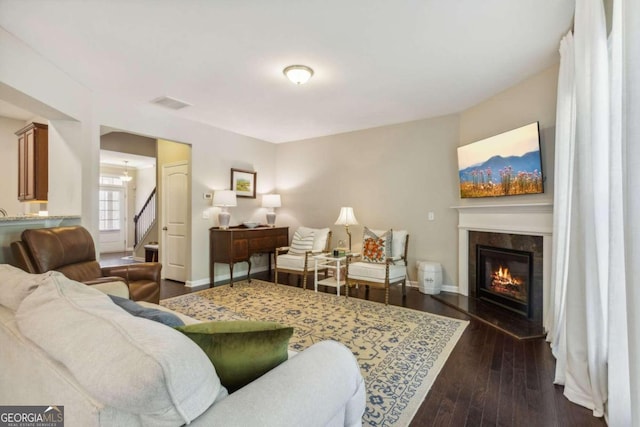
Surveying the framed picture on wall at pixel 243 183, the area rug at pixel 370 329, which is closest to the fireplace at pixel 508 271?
the area rug at pixel 370 329

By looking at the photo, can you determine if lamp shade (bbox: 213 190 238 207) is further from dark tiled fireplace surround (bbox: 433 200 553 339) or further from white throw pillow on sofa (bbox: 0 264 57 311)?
white throw pillow on sofa (bbox: 0 264 57 311)

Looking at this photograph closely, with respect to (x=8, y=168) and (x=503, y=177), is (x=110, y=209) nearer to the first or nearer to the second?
(x=8, y=168)

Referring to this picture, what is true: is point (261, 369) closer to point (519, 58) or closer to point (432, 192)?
point (519, 58)

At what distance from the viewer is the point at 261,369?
98 centimetres

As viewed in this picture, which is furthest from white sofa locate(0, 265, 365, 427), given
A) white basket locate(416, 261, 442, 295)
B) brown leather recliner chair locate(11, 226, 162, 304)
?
white basket locate(416, 261, 442, 295)

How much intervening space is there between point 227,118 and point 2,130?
10.8 ft

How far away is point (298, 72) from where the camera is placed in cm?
289

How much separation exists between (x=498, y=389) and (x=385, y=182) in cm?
338

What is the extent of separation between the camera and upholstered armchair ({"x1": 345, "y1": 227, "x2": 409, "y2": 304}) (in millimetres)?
3820

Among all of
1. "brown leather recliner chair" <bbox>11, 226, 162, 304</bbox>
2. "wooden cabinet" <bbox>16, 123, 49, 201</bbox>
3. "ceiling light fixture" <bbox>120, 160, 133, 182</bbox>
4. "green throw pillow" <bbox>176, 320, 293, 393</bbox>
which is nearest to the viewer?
"green throw pillow" <bbox>176, 320, 293, 393</bbox>

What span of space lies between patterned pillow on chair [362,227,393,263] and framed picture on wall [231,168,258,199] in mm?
2477

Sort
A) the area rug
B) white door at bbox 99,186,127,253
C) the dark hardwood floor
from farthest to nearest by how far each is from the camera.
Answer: white door at bbox 99,186,127,253 → the area rug → the dark hardwood floor

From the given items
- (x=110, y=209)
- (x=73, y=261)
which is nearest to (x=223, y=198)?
(x=73, y=261)

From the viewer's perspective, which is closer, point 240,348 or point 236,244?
point 240,348
